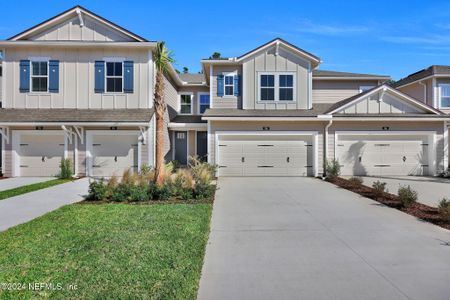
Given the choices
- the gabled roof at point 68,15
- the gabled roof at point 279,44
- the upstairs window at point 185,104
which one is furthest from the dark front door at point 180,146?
the gabled roof at point 68,15

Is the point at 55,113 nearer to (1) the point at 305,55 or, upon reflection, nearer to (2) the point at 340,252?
(1) the point at 305,55

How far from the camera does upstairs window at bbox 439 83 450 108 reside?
63.0 feet

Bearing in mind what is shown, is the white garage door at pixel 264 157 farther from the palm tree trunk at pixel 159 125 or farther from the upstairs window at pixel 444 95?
the upstairs window at pixel 444 95

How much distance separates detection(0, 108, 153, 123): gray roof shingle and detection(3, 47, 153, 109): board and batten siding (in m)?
0.34

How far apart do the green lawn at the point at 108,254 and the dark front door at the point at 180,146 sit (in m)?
11.9

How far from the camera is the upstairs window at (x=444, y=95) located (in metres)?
19.2

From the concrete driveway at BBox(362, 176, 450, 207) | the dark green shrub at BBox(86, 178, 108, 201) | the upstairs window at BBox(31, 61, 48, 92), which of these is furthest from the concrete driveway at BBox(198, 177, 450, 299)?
the upstairs window at BBox(31, 61, 48, 92)

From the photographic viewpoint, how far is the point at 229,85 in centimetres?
1650

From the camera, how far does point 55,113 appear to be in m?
14.6

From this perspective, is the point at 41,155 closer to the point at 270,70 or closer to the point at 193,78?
the point at 193,78

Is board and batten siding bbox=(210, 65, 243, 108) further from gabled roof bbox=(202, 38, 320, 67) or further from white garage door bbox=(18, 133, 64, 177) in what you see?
white garage door bbox=(18, 133, 64, 177)

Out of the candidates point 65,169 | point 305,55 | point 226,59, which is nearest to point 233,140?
point 226,59

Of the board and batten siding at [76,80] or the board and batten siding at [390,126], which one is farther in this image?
the board and batten siding at [390,126]

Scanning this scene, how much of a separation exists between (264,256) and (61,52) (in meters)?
14.8
